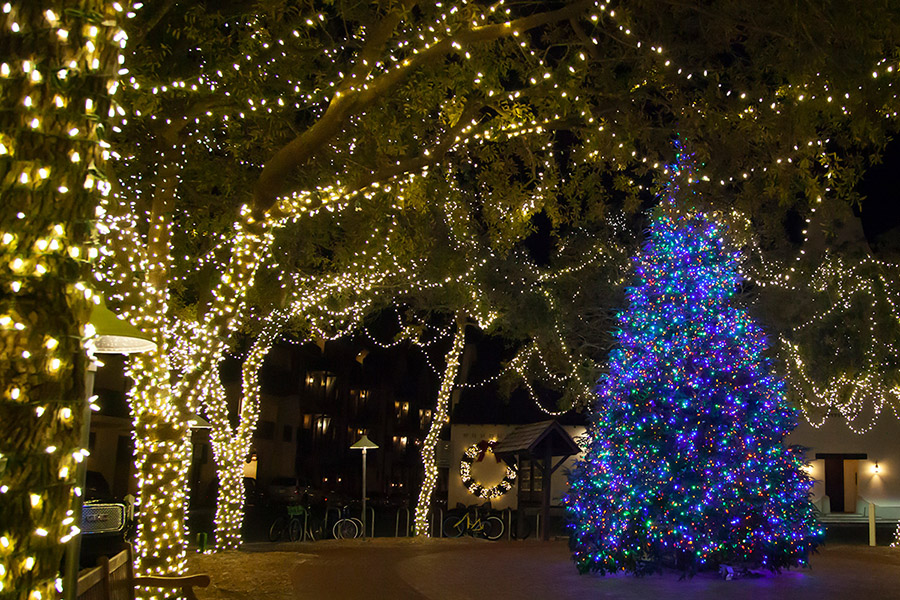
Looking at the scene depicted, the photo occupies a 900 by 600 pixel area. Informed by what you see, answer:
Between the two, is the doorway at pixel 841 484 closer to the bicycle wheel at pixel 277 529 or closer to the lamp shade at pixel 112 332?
the bicycle wheel at pixel 277 529

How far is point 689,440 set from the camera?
1248 cm

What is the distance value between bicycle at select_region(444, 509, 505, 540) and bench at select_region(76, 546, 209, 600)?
50.4 feet

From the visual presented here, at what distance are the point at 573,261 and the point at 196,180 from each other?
14345 mm

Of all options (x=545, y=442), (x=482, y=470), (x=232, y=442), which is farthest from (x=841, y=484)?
(x=232, y=442)

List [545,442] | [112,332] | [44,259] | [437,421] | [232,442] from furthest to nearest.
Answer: [437,421] → [545,442] → [232,442] → [112,332] → [44,259]

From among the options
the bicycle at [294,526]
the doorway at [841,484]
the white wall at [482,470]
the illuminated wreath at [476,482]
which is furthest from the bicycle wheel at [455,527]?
the doorway at [841,484]

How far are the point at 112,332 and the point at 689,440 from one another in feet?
32.3

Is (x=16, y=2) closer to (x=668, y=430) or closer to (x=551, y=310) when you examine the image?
(x=668, y=430)

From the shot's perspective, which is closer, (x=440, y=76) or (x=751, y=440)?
(x=440, y=76)

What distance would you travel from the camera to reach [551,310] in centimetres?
2225

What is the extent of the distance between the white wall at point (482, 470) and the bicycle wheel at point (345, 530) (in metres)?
6.78

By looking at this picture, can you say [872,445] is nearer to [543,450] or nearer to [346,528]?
[543,450]

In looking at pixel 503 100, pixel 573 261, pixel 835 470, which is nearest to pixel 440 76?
pixel 503 100

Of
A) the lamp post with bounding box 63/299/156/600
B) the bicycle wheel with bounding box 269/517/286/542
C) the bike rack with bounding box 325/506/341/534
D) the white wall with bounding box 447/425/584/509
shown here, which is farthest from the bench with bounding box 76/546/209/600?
the white wall with bounding box 447/425/584/509
